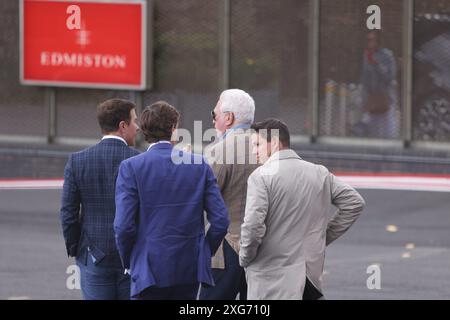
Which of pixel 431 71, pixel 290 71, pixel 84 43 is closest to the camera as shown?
pixel 431 71

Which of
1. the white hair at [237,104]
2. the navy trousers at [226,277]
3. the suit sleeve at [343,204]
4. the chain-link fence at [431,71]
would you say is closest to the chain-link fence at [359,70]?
the chain-link fence at [431,71]

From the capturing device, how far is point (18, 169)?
62.4 feet

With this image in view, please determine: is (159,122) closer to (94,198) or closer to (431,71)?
(94,198)

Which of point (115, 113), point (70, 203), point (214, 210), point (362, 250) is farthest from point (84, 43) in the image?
point (214, 210)

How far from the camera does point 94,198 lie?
23.1 ft

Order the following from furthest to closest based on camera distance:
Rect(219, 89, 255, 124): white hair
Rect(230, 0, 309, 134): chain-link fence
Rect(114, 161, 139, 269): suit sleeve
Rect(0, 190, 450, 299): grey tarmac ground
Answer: Rect(230, 0, 309, 134): chain-link fence, Rect(0, 190, 450, 299): grey tarmac ground, Rect(219, 89, 255, 124): white hair, Rect(114, 161, 139, 269): suit sleeve

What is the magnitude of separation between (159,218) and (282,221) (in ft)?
2.45

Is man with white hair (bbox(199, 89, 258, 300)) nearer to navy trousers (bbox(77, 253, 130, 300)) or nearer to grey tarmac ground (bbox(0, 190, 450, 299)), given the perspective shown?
navy trousers (bbox(77, 253, 130, 300))

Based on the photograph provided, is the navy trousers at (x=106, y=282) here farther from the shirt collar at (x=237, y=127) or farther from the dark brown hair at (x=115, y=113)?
the shirt collar at (x=237, y=127)

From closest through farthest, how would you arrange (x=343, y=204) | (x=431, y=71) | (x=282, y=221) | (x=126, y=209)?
(x=126, y=209), (x=282, y=221), (x=343, y=204), (x=431, y=71)

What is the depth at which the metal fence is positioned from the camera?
1745 centimetres

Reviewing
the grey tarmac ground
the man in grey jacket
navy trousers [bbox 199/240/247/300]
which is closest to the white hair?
the man in grey jacket

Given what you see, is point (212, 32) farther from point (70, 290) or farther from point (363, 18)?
point (70, 290)

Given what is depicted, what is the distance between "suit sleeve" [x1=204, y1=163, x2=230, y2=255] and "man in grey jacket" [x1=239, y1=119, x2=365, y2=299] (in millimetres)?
126
